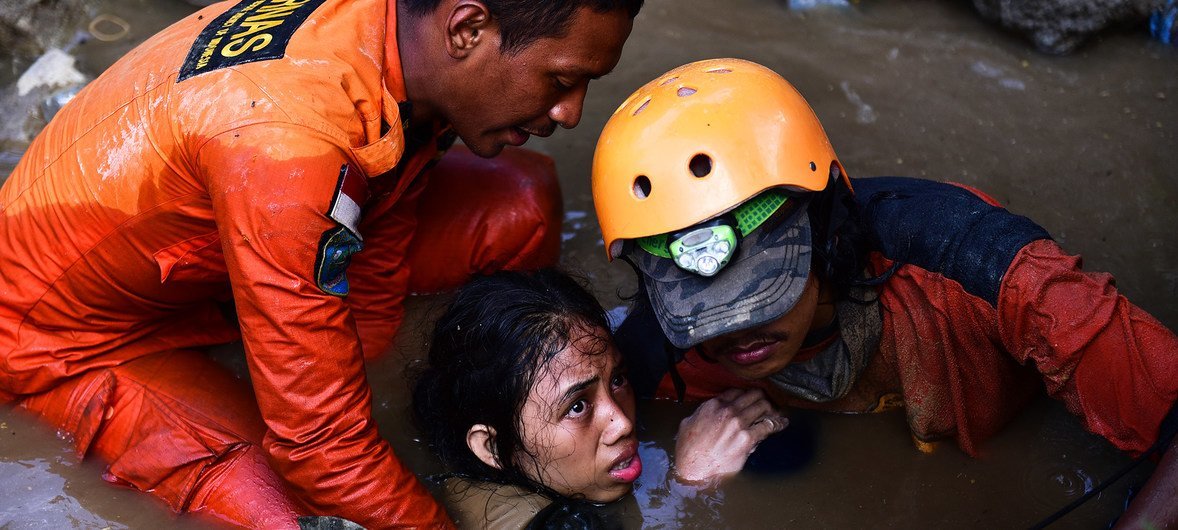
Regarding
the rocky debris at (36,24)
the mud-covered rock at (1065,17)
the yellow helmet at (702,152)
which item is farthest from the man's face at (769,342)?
the rocky debris at (36,24)

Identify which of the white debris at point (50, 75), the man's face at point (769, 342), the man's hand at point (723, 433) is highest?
the white debris at point (50, 75)

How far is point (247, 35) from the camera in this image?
Result: 281 centimetres

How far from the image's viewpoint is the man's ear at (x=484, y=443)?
3.00m

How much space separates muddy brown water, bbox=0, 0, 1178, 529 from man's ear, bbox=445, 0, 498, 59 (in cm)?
123

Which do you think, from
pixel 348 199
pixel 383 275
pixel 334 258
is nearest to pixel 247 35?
pixel 348 199

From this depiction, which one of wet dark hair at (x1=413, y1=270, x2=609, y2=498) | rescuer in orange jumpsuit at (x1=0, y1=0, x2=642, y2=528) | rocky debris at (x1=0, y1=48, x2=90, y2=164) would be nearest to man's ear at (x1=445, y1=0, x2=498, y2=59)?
rescuer in orange jumpsuit at (x1=0, y1=0, x2=642, y2=528)

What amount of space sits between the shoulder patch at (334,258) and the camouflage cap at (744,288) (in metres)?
0.83

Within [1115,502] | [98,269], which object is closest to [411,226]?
[98,269]

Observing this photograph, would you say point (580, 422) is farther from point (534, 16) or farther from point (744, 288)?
point (534, 16)

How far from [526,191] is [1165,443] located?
2237 millimetres

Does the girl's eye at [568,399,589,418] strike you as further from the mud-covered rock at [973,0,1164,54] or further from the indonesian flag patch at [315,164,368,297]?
the mud-covered rock at [973,0,1164,54]

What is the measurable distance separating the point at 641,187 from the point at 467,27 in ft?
2.13

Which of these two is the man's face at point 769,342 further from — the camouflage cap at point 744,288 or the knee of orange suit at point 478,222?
the knee of orange suit at point 478,222

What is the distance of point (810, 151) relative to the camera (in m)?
2.64
